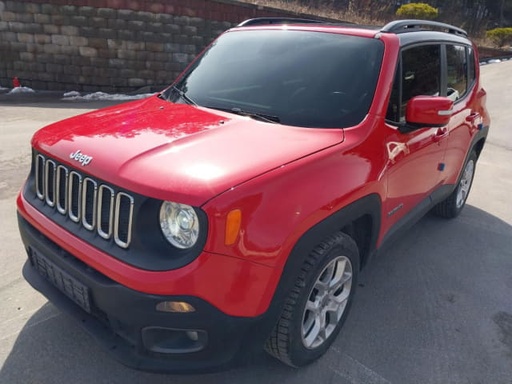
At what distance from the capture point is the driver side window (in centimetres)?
288

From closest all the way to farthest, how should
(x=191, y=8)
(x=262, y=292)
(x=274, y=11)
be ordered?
(x=262, y=292)
(x=191, y=8)
(x=274, y=11)

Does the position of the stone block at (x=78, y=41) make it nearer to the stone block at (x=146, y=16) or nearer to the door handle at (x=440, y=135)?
the stone block at (x=146, y=16)

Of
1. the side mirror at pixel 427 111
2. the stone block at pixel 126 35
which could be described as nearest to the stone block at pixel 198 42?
the stone block at pixel 126 35

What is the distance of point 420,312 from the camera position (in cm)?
309

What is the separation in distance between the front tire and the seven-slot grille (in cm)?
86

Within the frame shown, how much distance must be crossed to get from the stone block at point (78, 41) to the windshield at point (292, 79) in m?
9.88

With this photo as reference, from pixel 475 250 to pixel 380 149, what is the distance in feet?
6.81

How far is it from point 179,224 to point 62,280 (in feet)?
2.45

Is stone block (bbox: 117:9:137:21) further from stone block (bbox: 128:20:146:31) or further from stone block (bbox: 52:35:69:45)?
stone block (bbox: 52:35:69:45)

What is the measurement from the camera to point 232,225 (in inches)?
72.4

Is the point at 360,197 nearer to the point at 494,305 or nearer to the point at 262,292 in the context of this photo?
the point at 262,292

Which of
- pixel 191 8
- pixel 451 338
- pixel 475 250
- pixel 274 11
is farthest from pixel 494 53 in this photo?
pixel 451 338

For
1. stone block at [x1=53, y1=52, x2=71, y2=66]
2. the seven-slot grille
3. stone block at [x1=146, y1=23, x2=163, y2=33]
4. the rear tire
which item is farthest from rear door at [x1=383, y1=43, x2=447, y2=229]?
stone block at [x1=53, y1=52, x2=71, y2=66]

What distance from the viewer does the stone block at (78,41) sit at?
11836 millimetres
